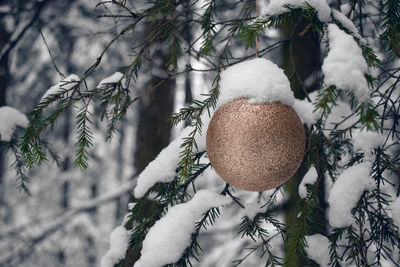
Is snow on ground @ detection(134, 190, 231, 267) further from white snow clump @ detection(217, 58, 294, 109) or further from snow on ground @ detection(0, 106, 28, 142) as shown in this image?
snow on ground @ detection(0, 106, 28, 142)

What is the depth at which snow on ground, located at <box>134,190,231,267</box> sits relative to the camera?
1.22 meters

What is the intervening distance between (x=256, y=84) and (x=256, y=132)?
7.0 inches

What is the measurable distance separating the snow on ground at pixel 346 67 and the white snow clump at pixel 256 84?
250mm

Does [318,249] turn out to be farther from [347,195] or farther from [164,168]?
[164,168]

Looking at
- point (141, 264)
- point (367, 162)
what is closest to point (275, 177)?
point (367, 162)

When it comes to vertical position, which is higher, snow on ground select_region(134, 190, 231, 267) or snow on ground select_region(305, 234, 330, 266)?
snow on ground select_region(134, 190, 231, 267)

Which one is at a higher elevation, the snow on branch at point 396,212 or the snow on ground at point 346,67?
the snow on ground at point 346,67

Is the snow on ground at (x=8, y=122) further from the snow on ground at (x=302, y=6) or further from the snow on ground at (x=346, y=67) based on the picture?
the snow on ground at (x=346, y=67)

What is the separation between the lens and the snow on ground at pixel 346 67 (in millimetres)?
787

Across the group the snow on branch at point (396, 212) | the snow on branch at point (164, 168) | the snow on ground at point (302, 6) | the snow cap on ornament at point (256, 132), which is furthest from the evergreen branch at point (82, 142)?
the snow on branch at point (396, 212)

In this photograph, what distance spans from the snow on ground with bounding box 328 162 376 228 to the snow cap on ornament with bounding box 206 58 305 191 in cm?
27

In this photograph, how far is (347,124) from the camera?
179 cm

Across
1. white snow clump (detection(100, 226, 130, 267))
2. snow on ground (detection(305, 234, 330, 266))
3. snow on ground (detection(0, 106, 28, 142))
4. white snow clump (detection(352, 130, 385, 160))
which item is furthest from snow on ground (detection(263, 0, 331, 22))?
snow on ground (detection(0, 106, 28, 142))

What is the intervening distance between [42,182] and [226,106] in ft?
20.7
